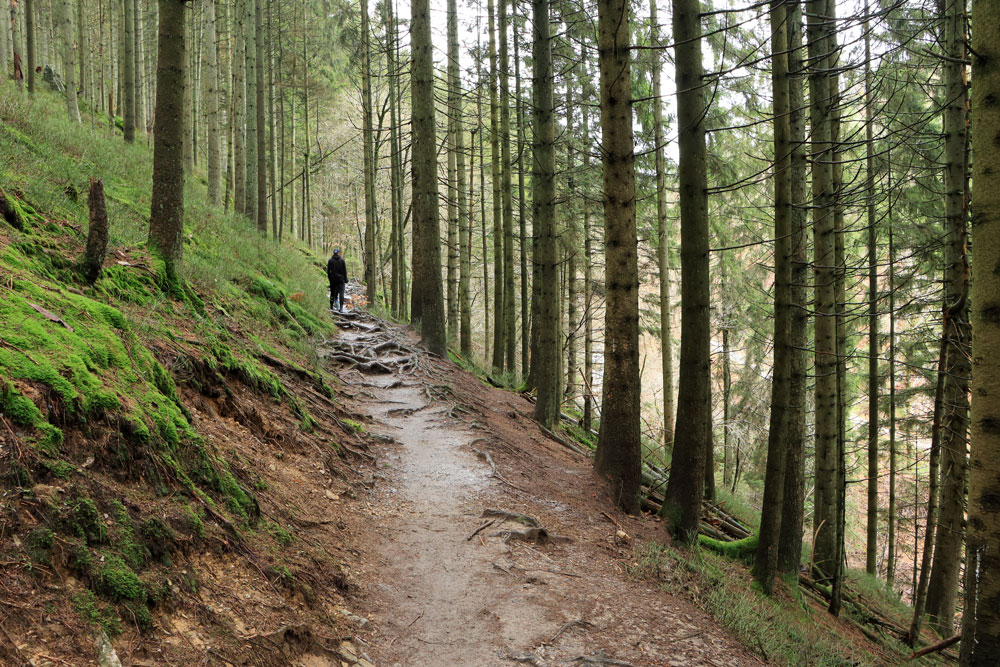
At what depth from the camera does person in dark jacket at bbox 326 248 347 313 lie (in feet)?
52.5

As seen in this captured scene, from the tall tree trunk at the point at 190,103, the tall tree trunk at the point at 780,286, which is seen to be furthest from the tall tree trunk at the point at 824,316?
the tall tree trunk at the point at 190,103

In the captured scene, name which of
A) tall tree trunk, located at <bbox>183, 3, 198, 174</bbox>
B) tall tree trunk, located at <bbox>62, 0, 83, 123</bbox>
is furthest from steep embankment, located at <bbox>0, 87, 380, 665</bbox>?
tall tree trunk, located at <bbox>183, 3, 198, 174</bbox>

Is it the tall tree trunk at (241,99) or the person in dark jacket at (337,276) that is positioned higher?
the tall tree trunk at (241,99)

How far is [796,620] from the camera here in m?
6.63

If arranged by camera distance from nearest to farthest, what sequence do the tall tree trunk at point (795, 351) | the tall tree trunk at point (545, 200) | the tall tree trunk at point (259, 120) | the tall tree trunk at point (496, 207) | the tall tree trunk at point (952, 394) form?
1. the tall tree trunk at point (795, 351)
2. the tall tree trunk at point (952, 394)
3. the tall tree trunk at point (545, 200)
4. the tall tree trunk at point (496, 207)
5. the tall tree trunk at point (259, 120)

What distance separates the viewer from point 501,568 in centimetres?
508

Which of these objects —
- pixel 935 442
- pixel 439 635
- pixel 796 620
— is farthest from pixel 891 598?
pixel 439 635

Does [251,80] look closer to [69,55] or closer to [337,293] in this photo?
[69,55]

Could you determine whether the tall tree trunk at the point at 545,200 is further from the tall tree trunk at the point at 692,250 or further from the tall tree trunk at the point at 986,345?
the tall tree trunk at the point at 986,345

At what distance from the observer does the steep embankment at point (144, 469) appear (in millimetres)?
2580

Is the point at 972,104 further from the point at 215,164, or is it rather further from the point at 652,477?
the point at 215,164

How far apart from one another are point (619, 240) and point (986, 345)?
158 inches

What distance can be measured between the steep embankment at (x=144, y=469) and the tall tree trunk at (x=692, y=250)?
392 cm

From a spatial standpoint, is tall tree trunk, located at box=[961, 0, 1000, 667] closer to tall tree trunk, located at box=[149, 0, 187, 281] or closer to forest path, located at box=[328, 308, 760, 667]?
forest path, located at box=[328, 308, 760, 667]
